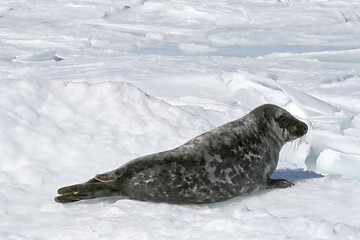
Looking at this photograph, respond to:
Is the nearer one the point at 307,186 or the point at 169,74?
the point at 307,186

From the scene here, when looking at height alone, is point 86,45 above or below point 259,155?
below

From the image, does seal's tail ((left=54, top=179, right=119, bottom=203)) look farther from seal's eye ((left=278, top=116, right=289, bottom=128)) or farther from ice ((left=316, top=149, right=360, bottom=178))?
ice ((left=316, top=149, right=360, bottom=178))

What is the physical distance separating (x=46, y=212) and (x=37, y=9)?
1602cm

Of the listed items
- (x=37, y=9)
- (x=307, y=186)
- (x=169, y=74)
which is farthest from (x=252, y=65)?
(x=37, y=9)

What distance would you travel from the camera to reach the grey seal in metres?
2.66

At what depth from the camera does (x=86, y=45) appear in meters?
12.4

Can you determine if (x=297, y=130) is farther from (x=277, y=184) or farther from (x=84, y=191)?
(x=84, y=191)

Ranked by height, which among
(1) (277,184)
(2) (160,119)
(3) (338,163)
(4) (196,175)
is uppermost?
(4) (196,175)

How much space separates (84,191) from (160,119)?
144 centimetres

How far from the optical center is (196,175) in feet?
8.87

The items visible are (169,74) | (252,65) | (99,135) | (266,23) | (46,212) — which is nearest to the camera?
(46,212)

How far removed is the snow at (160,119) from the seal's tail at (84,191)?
0.04 metres

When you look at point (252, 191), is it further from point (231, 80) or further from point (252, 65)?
point (252, 65)

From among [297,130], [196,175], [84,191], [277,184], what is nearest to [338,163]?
[297,130]
